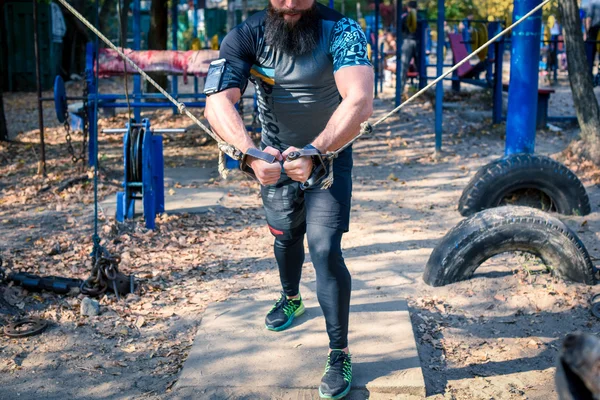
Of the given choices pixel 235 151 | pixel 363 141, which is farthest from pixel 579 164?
pixel 235 151

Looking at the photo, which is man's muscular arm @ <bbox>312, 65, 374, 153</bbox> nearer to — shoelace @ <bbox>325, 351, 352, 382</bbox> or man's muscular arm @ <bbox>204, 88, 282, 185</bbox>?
man's muscular arm @ <bbox>204, 88, 282, 185</bbox>

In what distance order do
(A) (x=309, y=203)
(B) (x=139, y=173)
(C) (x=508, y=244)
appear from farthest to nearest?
(B) (x=139, y=173)
(C) (x=508, y=244)
(A) (x=309, y=203)

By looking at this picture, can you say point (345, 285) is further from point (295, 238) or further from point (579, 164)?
point (579, 164)

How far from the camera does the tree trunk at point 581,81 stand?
8.52 metres

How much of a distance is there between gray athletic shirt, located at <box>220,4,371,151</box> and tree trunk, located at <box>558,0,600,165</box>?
5.99 meters

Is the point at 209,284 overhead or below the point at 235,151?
below

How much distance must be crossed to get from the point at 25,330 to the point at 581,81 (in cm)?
714

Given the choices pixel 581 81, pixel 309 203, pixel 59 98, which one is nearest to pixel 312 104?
pixel 309 203

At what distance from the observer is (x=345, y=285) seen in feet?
11.2

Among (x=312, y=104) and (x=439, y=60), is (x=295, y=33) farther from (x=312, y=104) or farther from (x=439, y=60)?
(x=439, y=60)

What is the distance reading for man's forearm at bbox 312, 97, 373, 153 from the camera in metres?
3.12

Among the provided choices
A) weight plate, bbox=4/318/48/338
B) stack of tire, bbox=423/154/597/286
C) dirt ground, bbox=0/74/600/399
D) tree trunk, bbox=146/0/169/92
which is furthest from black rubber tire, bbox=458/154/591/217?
tree trunk, bbox=146/0/169/92

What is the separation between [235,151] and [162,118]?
10.3 m

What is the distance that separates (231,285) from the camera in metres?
5.08
